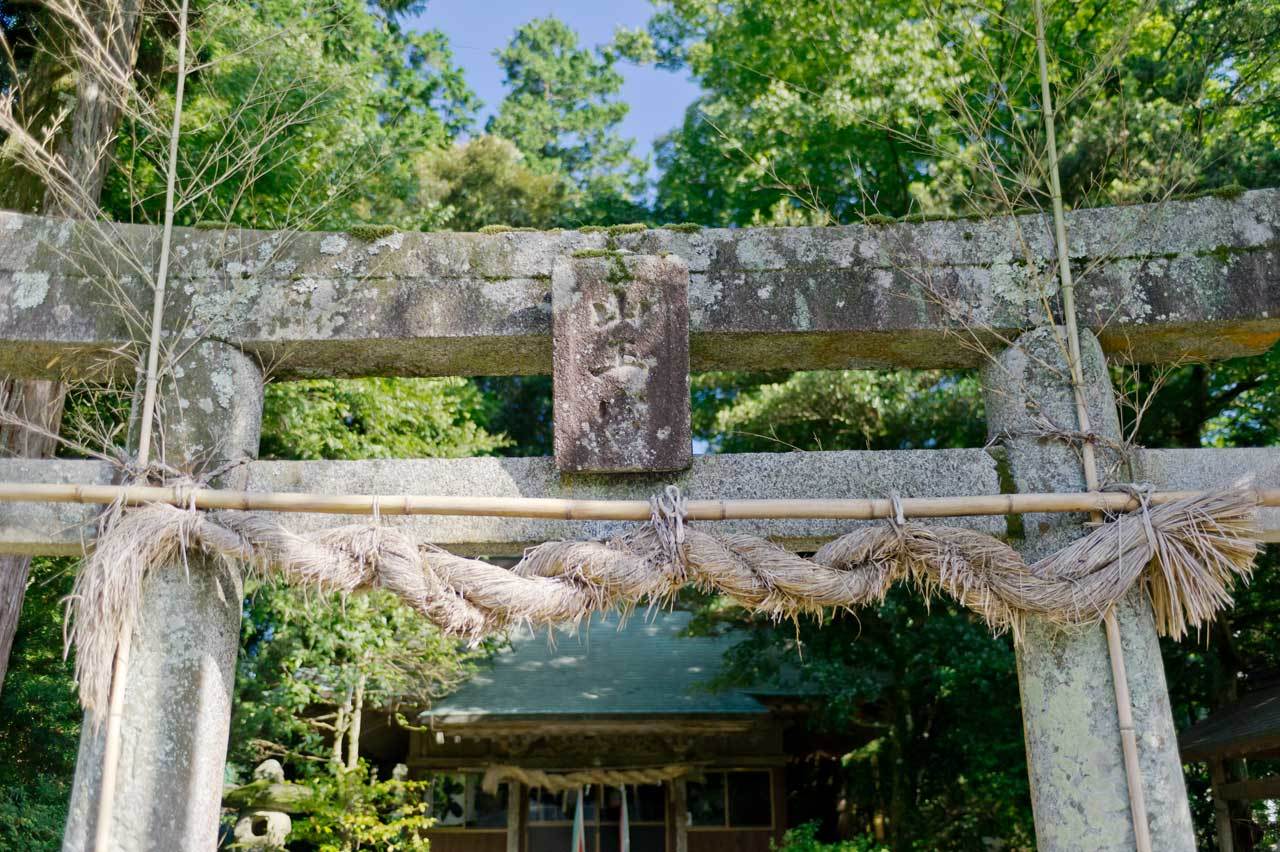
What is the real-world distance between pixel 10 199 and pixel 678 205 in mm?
7346

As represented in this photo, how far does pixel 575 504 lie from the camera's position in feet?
9.62

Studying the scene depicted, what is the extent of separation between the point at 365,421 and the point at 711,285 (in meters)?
6.62

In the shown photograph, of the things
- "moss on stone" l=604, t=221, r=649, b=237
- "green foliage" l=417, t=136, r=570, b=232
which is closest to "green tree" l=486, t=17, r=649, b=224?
"green foliage" l=417, t=136, r=570, b=232

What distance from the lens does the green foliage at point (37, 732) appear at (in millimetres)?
6902

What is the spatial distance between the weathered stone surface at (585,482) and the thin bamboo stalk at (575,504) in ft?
0.46

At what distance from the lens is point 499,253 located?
11.0 ft

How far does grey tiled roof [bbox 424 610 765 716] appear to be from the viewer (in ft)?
30.5

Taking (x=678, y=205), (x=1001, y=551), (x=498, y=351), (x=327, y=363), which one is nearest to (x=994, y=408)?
(x=1001, y=551)

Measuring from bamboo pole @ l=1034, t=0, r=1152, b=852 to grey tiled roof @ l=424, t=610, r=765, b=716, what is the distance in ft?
19.5

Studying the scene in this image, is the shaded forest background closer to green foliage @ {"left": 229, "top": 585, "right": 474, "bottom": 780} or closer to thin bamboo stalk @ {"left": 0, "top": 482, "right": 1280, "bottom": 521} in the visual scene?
green foliage @ {"left": 229, "top": 585, "right": 474, "bottom": 780}

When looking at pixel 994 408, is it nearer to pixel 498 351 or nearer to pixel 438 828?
pixel 498 351

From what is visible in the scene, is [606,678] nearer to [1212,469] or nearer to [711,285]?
[711,285]

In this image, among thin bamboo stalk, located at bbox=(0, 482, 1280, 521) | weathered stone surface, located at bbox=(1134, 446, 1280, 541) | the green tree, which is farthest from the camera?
the green tree

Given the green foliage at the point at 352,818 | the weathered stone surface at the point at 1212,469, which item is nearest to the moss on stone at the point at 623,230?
the weathered stone surface at the point at 1212,469
